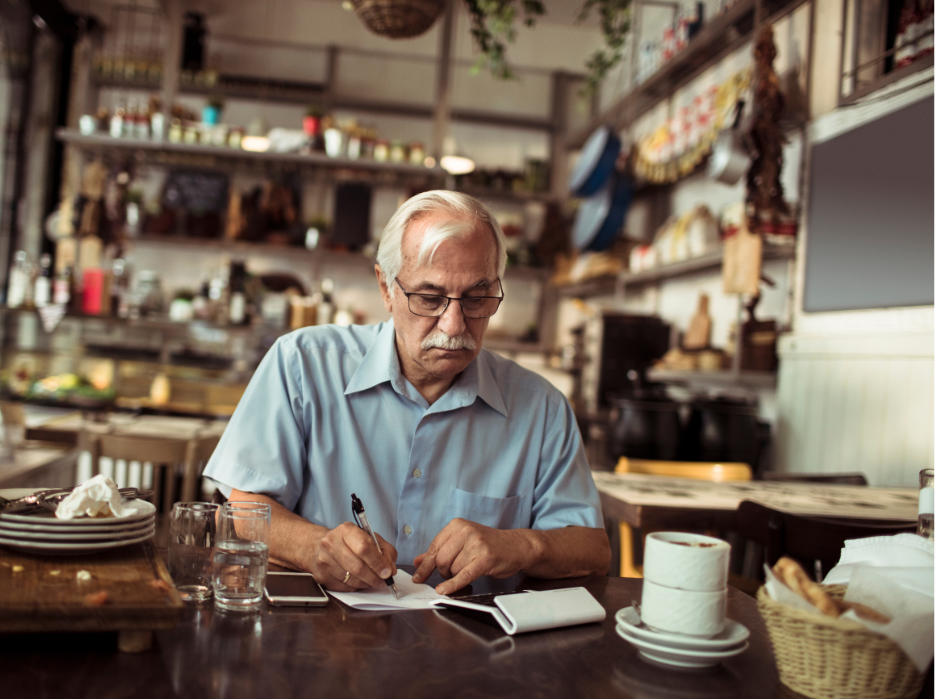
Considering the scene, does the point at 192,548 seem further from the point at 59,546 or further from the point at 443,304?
the point at 443,304

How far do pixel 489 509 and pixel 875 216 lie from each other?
239cm

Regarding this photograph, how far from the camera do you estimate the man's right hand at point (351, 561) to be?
3.87 feet

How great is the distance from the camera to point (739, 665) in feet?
3.25

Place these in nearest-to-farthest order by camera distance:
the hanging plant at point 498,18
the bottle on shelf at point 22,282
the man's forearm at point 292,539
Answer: the man's forearm at point 292,539 → the hanging plant at point 498,18 → the bottle on shelf at point 22,282

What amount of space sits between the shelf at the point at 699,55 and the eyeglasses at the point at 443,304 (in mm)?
3163

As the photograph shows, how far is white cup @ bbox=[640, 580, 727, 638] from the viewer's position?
3.12ft

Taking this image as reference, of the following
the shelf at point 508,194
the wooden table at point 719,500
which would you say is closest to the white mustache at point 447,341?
the wooden table at point 719,500

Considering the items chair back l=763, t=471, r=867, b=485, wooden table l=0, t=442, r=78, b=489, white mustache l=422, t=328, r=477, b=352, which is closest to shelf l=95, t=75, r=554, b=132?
wooden table l=0, t=442, r=78, b=489

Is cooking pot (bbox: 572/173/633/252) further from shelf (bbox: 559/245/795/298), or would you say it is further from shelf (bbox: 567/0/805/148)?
shelf (bbox: 567/0/805/148)

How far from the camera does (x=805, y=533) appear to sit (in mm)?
1872

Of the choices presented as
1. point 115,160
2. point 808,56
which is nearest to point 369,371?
point 808,56

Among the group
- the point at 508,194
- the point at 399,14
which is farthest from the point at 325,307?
the point at 399,14

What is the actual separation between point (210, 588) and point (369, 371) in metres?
0.60

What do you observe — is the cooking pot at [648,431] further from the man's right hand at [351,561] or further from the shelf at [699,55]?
the man's right hand at [351,561]
